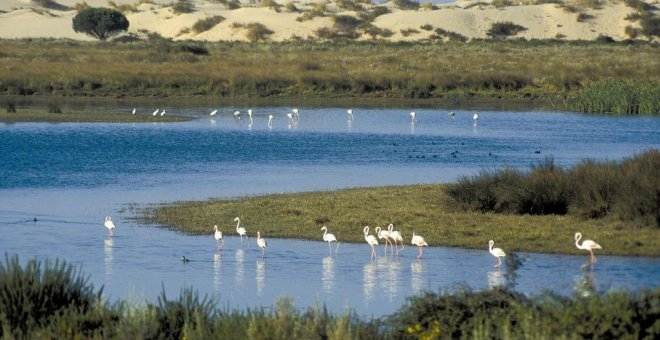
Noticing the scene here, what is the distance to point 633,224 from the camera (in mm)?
19406

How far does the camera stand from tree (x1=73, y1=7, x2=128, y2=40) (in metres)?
103

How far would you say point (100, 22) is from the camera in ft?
339

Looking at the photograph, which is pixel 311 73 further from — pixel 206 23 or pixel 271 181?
pixel 206 23

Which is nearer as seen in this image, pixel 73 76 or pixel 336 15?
pixel 73 76

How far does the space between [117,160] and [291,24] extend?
7724cm

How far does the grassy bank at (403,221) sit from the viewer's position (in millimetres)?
18719

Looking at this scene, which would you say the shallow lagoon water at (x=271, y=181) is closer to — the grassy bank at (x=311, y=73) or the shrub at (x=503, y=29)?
the grassy bank at (x=311, y=73)

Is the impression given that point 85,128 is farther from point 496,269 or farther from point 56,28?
point 56,28

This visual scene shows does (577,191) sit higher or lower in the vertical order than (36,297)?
higher

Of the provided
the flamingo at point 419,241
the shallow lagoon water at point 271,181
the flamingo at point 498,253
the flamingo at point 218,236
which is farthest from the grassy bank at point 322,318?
the flamingo at point 218,236

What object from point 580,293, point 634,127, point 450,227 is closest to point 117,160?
point 450,227

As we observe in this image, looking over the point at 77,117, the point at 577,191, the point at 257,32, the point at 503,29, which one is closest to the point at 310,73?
the point at 77,117

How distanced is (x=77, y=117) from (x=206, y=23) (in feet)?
217

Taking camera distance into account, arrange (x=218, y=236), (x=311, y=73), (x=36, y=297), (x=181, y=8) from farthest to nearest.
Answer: (x=181, y=8) → (x=311, y=73) → (x=218, y=236) → (x=36, y=297)
